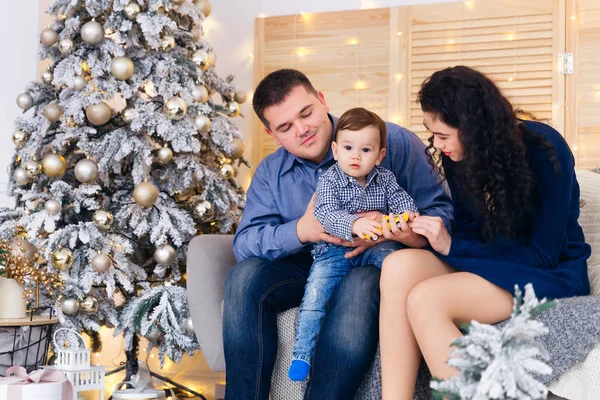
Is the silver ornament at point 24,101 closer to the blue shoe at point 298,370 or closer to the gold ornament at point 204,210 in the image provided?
the gold ornament at point 204,210

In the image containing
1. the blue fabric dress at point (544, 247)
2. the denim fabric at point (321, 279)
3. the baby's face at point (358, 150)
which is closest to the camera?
the blue fabric dress at point (544, 247)

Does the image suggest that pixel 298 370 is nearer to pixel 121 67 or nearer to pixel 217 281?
pixel 217 281

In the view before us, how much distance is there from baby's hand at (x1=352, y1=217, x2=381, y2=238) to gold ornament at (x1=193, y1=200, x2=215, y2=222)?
1010mm

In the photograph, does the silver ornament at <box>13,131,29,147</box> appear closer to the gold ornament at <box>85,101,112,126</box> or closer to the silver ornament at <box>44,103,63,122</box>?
the silver ornament at <box>44,103,63,122</box>

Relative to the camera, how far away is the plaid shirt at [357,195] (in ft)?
6.46

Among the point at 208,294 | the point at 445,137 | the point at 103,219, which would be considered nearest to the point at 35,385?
the point at 208,294

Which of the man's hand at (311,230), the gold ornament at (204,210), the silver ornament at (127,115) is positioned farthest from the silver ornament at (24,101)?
the man's hand at (311,230)

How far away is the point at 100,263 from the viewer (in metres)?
2.51

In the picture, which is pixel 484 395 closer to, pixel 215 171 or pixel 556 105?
pixel 215 171

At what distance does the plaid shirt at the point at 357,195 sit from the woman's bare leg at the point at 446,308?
0.37m

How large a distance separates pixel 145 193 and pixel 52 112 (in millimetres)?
436

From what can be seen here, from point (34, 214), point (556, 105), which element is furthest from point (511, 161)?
point (556, 105)

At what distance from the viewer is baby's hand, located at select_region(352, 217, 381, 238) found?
1.83 m

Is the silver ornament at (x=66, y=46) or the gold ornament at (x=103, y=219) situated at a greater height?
the silver ornament at (x=66, y=46)
